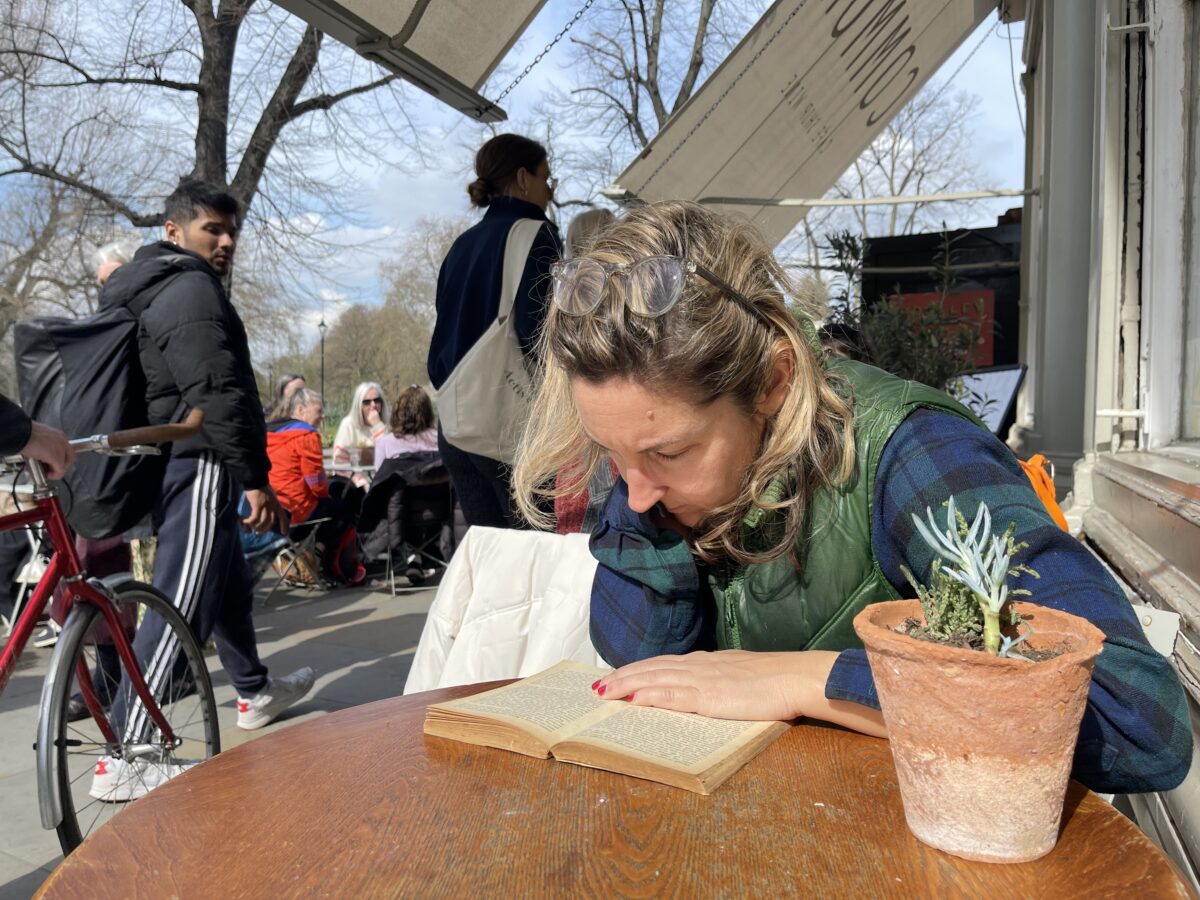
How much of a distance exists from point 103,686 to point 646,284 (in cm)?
285

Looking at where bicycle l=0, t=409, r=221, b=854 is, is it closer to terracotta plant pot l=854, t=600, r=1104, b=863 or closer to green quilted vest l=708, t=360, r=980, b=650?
green quilted vest l=708, t=360, r=980, b=650

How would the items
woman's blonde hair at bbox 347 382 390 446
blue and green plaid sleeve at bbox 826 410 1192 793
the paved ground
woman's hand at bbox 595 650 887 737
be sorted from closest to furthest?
1. blue and green plaid sleeve at bbox 826 410 1192 793
2. woman's hand at bbox 595 650 887 737
3. the paved ground
4. woman's blonde hair at bbox 347 382 390 446

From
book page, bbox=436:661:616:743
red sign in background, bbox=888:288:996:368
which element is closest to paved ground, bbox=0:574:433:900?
book page, bbox=436:661:616:743

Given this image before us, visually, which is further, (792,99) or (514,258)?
(792,99)

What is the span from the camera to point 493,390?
3639 mm

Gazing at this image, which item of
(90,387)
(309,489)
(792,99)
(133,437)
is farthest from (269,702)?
(792,99)

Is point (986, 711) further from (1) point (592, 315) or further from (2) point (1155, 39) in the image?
(2) point (1155, 39)

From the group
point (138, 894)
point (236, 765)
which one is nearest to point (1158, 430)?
point (236, 765)

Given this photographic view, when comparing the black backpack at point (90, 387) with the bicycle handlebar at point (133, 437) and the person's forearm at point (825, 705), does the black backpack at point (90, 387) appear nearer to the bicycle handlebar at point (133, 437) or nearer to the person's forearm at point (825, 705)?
the bicycle handlebar at point (133, 437)

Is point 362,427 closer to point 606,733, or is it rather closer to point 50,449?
point 50,449

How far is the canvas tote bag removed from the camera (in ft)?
11.9

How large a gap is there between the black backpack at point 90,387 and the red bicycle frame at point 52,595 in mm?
514

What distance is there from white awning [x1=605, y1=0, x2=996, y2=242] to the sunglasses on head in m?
3.80

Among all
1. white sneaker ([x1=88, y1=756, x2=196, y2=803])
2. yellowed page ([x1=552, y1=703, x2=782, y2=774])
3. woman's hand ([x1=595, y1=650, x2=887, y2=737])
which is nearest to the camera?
yellowed page ([x1=552, y1=703, x2=782, y2=774])
